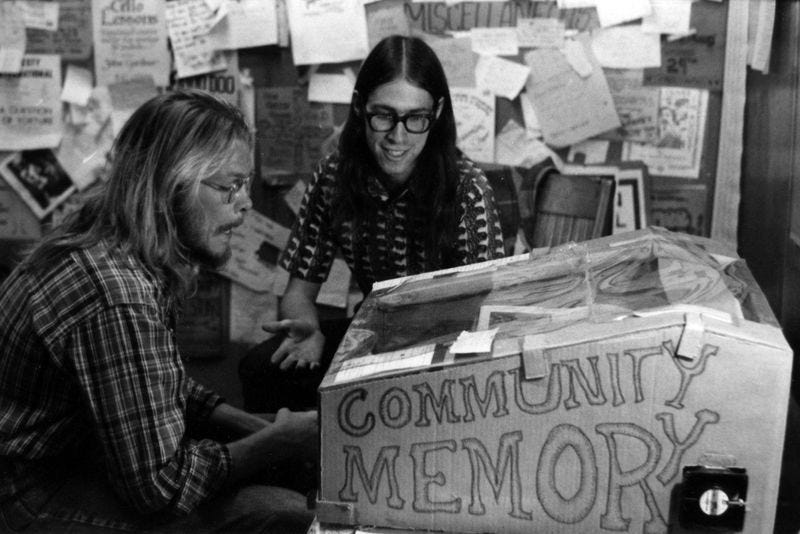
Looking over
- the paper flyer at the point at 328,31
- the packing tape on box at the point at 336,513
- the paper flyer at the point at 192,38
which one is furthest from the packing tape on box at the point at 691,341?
the paper flyer at the point at 192,38

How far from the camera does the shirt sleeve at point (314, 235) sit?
7.10 feet

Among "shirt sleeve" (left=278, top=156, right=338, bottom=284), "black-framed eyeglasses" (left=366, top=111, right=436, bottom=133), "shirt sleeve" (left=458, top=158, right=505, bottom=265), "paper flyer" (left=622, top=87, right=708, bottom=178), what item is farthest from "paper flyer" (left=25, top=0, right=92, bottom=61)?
"paper flyer" (left=622, top=87, right=708, bottom=178)

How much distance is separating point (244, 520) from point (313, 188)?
93 cm

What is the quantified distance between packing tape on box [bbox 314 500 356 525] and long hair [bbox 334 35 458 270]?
1.00 meters

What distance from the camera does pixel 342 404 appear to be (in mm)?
1116

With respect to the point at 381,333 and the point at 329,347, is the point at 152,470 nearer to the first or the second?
the point at 381,333

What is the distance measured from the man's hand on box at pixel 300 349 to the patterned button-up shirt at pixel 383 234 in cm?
24

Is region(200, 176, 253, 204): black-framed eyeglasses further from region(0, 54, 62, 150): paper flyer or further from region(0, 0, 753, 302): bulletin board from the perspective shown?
region(0, 54, 62, 150): paper flyer

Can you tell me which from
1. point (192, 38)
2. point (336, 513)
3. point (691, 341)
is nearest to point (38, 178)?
point (192, 38)

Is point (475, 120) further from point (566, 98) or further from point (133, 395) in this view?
point (133, 395)

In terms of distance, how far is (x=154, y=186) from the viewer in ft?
4.64

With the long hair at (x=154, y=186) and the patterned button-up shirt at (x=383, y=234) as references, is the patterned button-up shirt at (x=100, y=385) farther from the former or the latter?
the patterned button-up shirt at (x=383, y=234)

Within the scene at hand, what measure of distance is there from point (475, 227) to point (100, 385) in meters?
1.00

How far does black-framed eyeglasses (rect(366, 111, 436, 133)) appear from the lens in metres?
1.96
